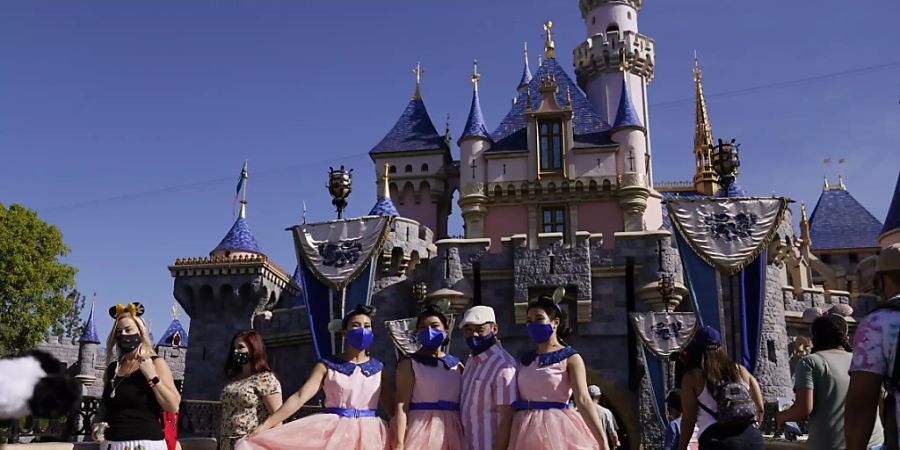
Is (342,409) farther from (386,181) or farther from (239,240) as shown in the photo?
(239,240)

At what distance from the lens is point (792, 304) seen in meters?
20.2

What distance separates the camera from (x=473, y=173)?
2288cm

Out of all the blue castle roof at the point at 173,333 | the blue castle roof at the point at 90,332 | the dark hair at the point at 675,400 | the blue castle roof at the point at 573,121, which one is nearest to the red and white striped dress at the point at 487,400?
the dark hair at the point at 675,400

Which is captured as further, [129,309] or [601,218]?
[601,218]

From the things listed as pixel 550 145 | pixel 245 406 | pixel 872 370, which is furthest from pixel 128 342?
pixel 550 145

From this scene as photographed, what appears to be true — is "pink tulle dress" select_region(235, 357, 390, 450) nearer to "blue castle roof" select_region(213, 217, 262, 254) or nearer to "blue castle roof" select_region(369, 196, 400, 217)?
"blue castle roof" select_region(369, 196, 400, 217)

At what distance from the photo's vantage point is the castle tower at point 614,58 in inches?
1081

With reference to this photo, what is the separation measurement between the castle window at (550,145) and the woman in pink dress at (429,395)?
1714 cm

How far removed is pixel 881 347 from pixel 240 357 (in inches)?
158

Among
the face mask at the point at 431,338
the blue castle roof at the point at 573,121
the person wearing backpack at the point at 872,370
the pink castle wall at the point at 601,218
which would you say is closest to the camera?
the person wearing backpack at the point at 872,370

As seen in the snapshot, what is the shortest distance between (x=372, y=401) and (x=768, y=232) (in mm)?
11172

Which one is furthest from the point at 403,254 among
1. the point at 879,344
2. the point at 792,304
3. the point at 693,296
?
the point at 879,344

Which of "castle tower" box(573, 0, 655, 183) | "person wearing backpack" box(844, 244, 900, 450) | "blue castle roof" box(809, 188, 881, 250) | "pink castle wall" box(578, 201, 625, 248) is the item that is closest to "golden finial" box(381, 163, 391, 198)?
"pink castle wall" box(578, 201, 625, 248)

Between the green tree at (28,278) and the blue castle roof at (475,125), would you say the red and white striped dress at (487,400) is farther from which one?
the green tree at (28,278)
